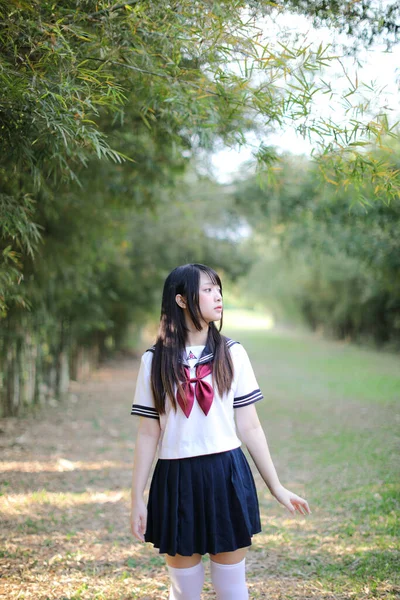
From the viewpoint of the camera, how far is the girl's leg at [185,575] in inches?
77.5

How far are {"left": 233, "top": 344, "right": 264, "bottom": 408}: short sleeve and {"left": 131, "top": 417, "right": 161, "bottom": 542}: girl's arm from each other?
0.31 m

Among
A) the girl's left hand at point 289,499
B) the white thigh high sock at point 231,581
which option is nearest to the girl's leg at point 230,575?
the white thigh high sock at point 231,581

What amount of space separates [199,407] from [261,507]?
2582mm

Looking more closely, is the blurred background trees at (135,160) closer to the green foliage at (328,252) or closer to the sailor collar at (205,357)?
the green foliage at (328,252)

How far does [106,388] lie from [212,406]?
9.23 m

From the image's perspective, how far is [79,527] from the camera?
3740 mm

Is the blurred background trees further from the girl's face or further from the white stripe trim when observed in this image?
the white stripe trim

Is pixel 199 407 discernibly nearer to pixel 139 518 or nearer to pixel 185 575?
pixel 139 518

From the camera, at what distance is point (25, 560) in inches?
123

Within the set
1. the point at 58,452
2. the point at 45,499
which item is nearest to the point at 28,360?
the point at 58,452

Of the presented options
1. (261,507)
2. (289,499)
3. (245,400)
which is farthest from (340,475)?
(245,400)

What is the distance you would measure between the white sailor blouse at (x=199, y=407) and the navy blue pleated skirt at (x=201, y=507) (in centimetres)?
5

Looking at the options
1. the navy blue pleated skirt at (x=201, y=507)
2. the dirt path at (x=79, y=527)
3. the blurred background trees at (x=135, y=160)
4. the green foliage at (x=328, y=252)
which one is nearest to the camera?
the navy blue pleated skirt at (x=201, y=507)

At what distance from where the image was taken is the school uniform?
75.6 inches
